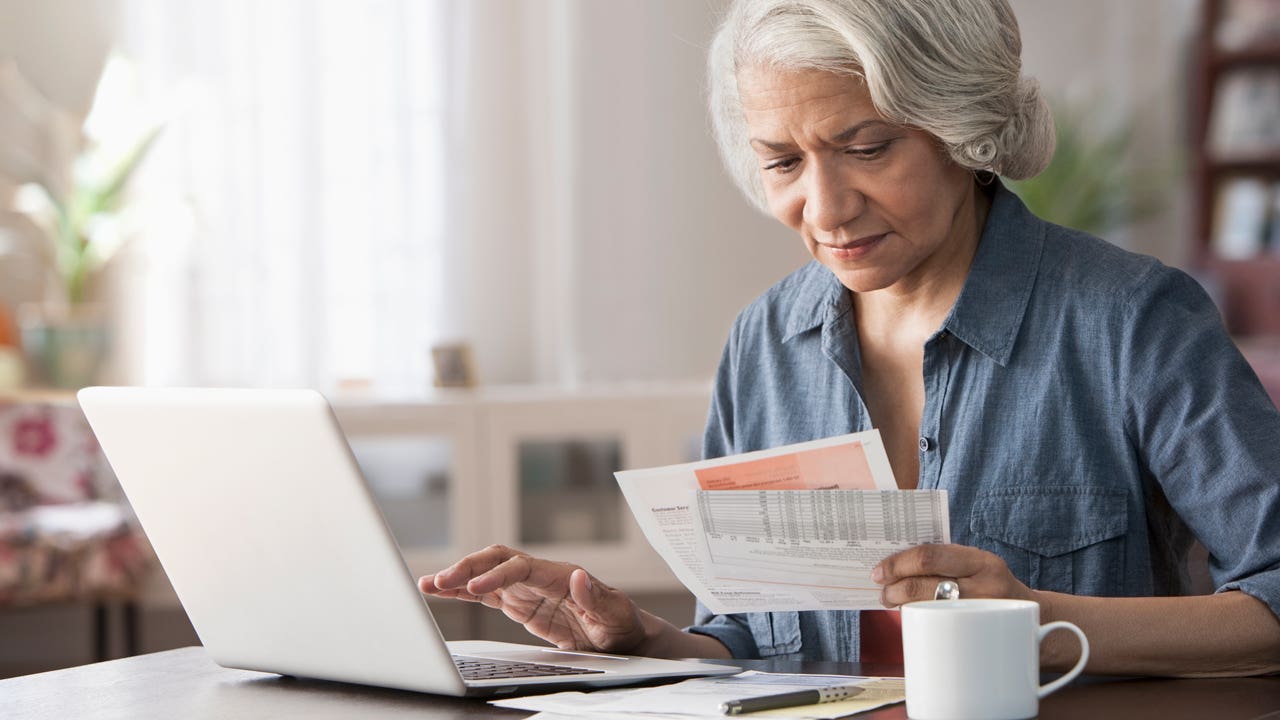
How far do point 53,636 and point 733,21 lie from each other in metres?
3.46

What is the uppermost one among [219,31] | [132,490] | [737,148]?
[219,31]

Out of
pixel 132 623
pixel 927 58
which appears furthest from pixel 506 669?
pixel 132 623

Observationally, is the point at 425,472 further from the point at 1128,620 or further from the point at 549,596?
the point at 1128,620

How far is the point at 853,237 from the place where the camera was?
4.39 feet

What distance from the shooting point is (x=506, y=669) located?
1.12m

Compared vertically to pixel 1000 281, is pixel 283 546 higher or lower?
lower

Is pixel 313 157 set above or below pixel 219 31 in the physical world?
below

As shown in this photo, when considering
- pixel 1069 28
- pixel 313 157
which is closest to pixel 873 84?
pixel 313 157

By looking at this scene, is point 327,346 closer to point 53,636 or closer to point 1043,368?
point 53,636

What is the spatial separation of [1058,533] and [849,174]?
1.21 ft

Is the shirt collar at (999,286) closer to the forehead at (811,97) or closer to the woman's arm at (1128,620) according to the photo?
the forehead at (811,97)

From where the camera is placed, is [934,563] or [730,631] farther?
[730,631]

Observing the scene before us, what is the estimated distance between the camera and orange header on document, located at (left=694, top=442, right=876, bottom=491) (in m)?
1.08

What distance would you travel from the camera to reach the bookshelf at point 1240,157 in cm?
498
